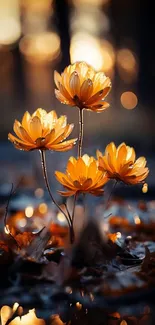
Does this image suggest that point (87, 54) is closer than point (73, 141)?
No

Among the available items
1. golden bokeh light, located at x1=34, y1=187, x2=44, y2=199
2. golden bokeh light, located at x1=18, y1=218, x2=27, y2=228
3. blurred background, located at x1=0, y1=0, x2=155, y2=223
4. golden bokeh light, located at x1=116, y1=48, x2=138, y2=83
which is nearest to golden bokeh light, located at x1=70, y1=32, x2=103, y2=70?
blurred background, located at x1=0, y1=0, x2=155, y2=223

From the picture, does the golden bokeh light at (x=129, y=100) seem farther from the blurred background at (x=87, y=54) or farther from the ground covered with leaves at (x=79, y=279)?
the ground covered with leaves at (x=79, y=279)

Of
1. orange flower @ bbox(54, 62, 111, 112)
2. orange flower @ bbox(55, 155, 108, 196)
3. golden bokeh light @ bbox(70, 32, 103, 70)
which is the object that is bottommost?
golden bokeh light @ bbox(70, 32, 103, 70)

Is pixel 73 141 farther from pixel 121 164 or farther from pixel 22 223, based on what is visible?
pixel 22 223

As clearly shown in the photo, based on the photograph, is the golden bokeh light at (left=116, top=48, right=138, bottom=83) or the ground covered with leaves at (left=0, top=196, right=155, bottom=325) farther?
the golden bokeh light at (left=116, top=48, right=138, bottom=83)

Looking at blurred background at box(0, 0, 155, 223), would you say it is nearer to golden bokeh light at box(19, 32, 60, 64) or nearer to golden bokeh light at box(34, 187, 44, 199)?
golden bokeh light at box(19, 32, 60, 64)

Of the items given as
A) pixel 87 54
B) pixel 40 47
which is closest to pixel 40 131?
pixel 87 54

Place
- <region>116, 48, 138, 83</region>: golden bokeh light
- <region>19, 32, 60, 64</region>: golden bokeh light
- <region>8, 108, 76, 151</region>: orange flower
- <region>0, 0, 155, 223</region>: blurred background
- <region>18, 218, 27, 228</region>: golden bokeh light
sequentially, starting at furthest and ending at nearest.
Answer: <region>19, 32, 60, 64</region>: golden bokeh light
<region>116, 48, 138, 83</region>: golden bokeh light
<region>0, 0, 155, 223</region>: blurred background
<region>18, 218, 27, 228</region>: golden bokeh light
<region>8, 108, 76, 151</region>: orange flower
